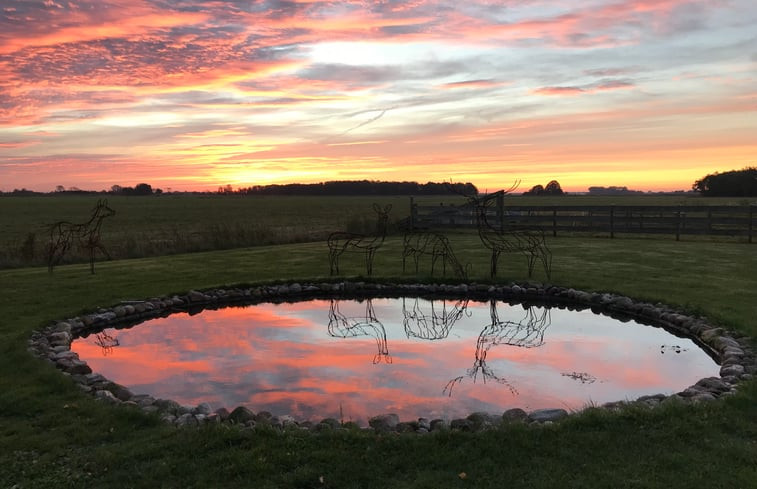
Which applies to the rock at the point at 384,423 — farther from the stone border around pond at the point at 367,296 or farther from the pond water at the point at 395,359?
the pond water at the point at 395,359

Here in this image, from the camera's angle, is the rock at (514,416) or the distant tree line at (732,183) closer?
the rock at (514,416)

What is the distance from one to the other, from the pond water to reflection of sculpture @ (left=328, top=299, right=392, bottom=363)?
0.06ft

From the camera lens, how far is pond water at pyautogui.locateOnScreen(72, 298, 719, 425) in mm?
5297

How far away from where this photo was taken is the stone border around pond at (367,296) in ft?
13.9

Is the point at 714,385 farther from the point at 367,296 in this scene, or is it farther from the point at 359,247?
the point at 359,247

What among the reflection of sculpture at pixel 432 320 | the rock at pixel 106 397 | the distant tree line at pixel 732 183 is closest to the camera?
the rock at pixel 106 397

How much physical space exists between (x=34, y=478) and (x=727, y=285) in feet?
33.7

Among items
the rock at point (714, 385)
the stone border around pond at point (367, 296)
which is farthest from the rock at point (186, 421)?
the rock at point (714, 385)

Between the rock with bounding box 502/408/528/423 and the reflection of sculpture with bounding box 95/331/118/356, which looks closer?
the rock with bounding box 502/408/528/423

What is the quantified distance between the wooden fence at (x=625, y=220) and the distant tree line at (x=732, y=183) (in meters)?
45.2

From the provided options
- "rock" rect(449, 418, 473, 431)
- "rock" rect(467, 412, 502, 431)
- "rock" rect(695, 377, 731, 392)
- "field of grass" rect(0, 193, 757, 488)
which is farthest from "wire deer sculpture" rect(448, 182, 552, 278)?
"field of grass" rect(0, 193, 757, 488)

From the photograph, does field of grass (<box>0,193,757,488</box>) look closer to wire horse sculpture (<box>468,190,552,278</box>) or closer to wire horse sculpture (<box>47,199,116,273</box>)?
wire horse sculpture (<box>468,190,552,278</box>)

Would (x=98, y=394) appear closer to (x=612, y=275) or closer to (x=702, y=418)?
(x=702, y=418)

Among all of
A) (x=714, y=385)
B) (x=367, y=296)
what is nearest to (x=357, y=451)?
(x=714, y=385)
